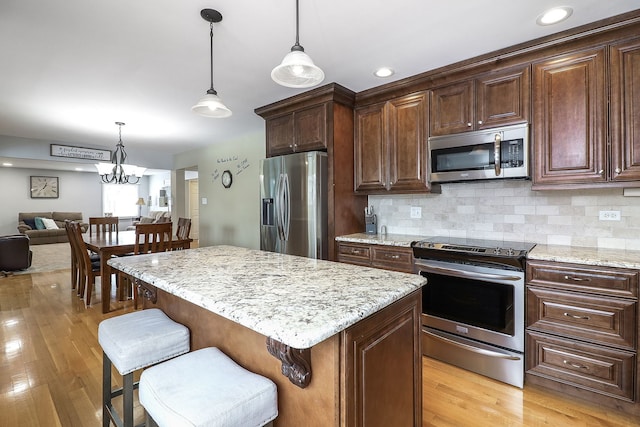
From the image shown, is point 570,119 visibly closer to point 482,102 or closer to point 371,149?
point 482,102

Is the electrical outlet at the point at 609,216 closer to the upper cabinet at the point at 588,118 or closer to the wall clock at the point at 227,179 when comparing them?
the upper cabinet at the point at 588,118

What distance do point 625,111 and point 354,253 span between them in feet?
7.08

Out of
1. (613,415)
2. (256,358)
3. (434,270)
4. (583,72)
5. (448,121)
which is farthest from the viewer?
(448,121)

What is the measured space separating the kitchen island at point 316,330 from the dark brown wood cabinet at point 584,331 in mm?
1205

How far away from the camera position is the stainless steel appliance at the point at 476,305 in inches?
81.9

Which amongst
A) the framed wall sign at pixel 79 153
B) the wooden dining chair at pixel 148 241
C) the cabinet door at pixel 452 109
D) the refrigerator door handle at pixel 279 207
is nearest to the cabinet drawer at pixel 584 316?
the cabinet door at pixel 452 109

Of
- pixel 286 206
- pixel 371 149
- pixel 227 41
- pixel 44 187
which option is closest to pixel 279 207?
pixel 286 206

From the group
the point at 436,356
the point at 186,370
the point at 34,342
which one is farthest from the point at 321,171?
the point at 34,342

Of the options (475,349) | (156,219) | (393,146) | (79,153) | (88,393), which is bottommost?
(88,393)

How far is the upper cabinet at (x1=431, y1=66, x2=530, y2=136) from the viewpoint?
2.29 meters

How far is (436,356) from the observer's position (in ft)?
8.05

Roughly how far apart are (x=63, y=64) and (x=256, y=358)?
9.58ft

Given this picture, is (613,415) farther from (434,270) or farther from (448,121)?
(448,121)

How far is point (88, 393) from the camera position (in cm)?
199
